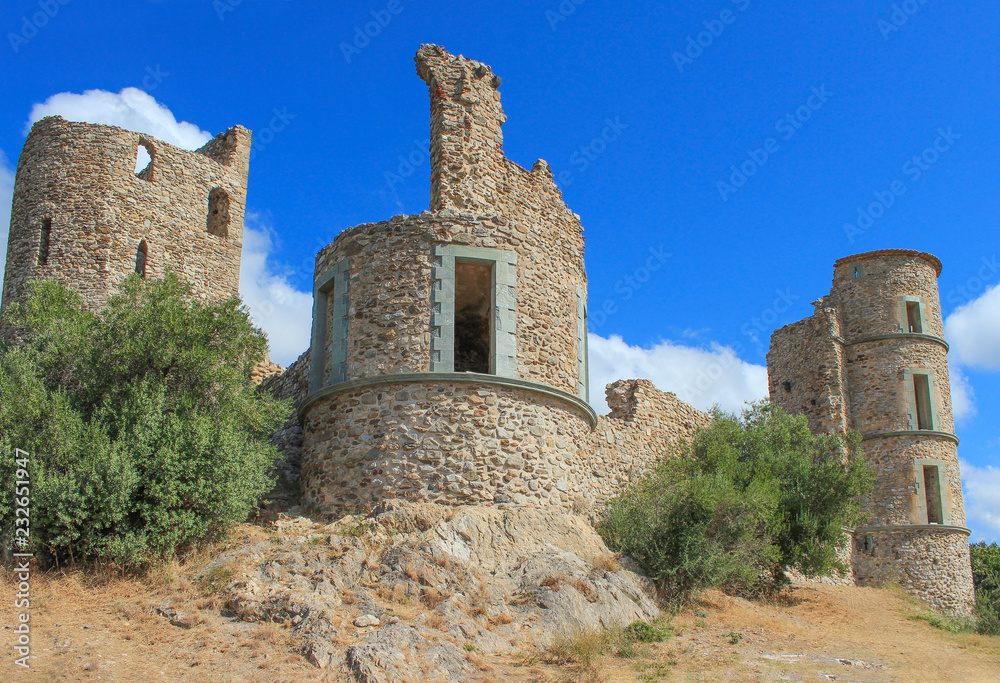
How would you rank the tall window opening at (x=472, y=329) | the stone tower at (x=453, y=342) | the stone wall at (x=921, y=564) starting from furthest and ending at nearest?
the stone wall at (x=921, y=564), the tall window opening at (x=472, y=329), the stone tower at (x=453, y=342)

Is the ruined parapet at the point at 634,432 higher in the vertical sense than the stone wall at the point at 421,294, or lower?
lower

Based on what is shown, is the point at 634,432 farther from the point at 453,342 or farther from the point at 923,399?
the point at 923,399

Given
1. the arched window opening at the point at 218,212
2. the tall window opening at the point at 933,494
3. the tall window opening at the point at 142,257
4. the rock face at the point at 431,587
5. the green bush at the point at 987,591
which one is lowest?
the green bush at the point at 987,591

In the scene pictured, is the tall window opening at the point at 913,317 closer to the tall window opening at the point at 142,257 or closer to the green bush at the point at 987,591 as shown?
the green bush at the point at 987,591

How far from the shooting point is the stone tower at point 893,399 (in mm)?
22266

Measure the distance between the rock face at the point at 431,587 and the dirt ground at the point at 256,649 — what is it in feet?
0.99

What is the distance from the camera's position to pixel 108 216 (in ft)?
56.4

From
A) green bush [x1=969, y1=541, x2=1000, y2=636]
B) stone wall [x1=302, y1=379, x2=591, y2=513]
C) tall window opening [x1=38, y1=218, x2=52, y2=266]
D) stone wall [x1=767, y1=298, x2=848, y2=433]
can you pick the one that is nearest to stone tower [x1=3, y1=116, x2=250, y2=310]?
tall window opening [x1=38, y1=218, x2=52, y2=266]

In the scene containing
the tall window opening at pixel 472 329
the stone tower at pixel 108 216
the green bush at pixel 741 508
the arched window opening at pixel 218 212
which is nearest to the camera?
the green bush at pixel 741 508

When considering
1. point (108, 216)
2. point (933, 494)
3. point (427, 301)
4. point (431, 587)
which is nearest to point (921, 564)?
point (933, 494)

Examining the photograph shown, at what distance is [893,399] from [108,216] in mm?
20465

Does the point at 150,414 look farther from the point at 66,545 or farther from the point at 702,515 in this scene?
the point at 702,515

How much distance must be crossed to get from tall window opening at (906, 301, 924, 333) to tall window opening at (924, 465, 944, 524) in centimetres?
400

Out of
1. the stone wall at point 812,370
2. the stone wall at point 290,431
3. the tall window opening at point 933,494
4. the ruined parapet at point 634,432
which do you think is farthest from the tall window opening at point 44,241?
the tall window opening at point 933,494
